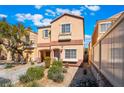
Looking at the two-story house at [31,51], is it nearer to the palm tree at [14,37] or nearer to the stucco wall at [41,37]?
the palm tree at [14,37]

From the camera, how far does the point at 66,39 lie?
54.7 ft

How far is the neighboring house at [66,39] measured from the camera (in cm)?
1627

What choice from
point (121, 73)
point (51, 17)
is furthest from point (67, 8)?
point (121, 73)

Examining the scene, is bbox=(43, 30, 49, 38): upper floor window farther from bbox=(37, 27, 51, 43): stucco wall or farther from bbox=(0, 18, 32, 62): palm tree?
bbox=(0, 18, 32, 62): palm tree

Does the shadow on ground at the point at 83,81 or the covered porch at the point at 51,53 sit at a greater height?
the covered porch at the point at 51,53

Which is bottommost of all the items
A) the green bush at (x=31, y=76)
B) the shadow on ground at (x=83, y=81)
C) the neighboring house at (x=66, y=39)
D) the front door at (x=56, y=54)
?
the shadow on ground at (x=83, y=81)

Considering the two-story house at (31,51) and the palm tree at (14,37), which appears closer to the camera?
the palm tree at (14,37)

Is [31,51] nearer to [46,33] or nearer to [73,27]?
[46,33]

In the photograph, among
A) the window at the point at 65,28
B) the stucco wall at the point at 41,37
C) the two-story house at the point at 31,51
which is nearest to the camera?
the window at the point at 65,28

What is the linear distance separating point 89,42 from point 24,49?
7.59 metres

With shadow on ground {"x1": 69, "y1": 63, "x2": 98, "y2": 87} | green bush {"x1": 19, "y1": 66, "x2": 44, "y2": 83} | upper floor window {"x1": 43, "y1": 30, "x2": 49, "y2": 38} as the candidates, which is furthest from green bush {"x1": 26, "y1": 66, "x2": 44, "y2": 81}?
upper floor window {"x1": 43, "y1": 30, "x2": 49, "y2": 38}

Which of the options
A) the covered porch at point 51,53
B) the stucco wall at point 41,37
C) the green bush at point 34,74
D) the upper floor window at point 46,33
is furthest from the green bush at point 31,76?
the upper floor window at point 46,33

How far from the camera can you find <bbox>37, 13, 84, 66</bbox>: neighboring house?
1627 centimetres

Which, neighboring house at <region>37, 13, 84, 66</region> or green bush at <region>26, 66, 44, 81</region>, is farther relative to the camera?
neighboring house at <region>37, 13, 84, 66</region>
